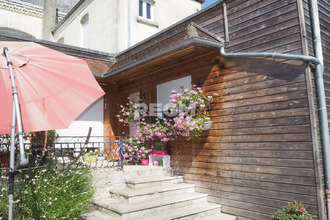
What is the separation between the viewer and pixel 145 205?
15.6ft

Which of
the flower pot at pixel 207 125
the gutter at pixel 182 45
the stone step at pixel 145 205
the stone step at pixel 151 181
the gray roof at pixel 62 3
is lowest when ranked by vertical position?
the stone step at pixel 145 205

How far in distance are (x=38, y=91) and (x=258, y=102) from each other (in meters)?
3.69

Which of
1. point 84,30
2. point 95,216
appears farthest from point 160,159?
point 84,30

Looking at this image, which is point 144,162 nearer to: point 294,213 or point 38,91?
point 294,213

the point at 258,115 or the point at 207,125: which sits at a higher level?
the point at 258,115

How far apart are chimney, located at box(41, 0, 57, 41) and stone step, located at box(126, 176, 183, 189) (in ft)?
43.2

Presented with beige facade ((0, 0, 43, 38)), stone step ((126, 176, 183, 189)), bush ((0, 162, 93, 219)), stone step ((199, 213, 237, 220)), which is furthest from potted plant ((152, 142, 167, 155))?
beige facade ((0, 0, 43, 38))

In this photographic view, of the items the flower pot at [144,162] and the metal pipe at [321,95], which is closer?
the metal pipe at [321,95]

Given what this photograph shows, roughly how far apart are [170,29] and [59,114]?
4.57 m

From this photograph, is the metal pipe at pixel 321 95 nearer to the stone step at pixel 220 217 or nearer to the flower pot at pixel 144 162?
the stone step at pixel 220 217

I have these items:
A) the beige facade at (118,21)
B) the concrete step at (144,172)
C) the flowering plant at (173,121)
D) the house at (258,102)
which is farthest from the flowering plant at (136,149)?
the beige facade at (118,21)

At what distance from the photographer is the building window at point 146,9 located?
1082 centimetres

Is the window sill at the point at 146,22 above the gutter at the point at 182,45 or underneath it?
above

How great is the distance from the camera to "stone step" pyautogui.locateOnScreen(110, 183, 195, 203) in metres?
5.01
